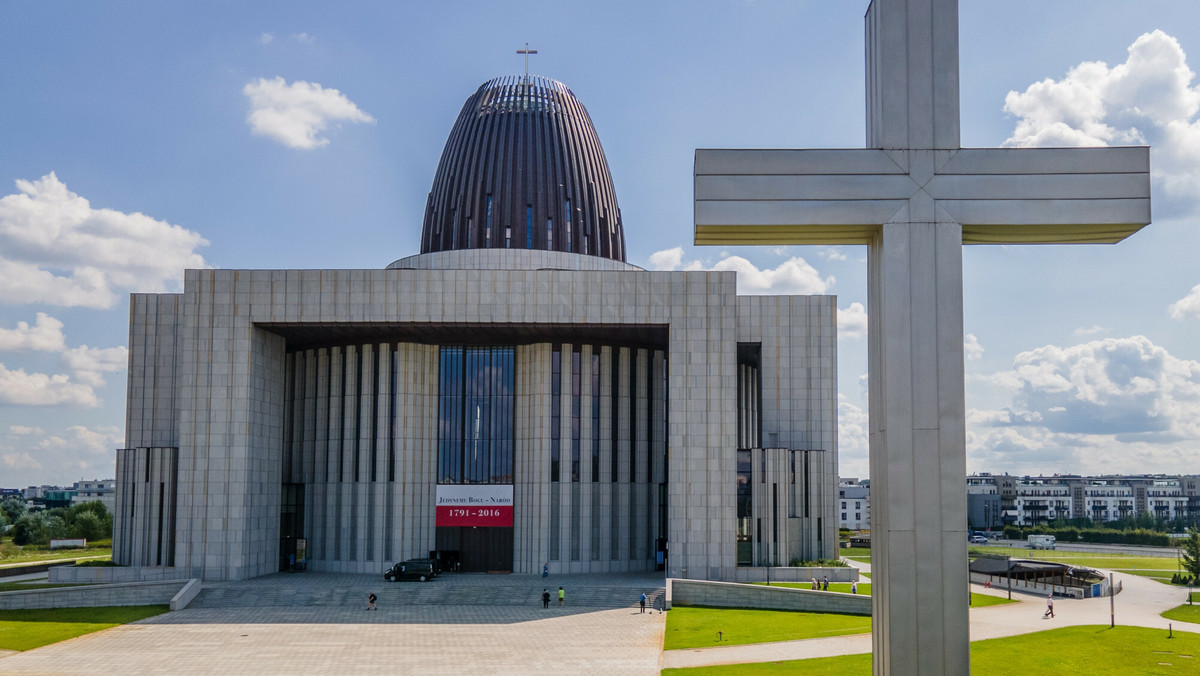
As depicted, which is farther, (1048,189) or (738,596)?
(738,596)

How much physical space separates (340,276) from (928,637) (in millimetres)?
45787

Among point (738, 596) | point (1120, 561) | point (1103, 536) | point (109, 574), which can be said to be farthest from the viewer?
point (1103, 536)

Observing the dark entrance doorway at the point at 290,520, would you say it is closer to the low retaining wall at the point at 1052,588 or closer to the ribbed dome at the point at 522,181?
the ribbed dome at the point at 522,181

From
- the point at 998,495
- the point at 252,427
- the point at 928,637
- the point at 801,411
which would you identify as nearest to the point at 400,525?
the point at 252,427

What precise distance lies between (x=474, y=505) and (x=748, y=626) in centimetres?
2104

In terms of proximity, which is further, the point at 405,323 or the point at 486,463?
the point at 486,463

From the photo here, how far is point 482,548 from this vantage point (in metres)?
58.3

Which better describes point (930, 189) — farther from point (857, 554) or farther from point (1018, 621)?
point (857, 554)

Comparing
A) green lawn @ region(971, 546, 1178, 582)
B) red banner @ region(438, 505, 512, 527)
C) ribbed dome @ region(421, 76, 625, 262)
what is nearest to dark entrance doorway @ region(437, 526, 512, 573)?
red banner @ region(438, 505, 512, 527)

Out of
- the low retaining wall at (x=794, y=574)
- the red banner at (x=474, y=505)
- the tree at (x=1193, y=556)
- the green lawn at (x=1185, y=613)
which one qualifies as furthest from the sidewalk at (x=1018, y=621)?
the red banner at (x=474, y=505)

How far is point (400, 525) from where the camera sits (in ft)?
186

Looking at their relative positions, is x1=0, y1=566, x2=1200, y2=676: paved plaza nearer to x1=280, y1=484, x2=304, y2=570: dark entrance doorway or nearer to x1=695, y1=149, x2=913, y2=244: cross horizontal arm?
x1=280, y1=484, x2=304, y2=570: dark entrance doorway

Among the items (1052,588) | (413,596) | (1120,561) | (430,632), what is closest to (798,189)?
(430,632)

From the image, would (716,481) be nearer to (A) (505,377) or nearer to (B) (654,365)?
(B) (654,365)
